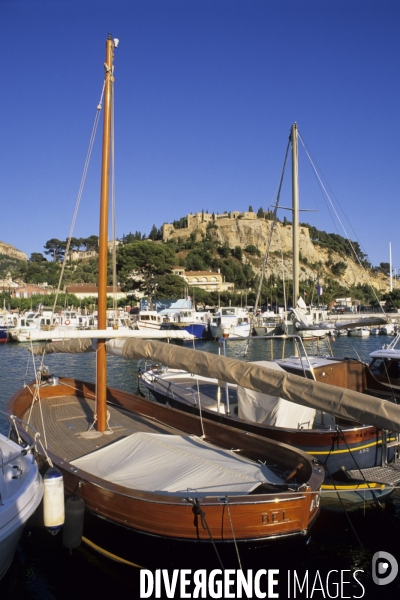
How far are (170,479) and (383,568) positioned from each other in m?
3.93

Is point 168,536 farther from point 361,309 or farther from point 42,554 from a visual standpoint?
point 361,309

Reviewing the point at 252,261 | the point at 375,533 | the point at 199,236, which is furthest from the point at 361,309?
the point at 375,533

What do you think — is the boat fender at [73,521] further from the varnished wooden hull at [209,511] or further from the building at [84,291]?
the building at [84,291]

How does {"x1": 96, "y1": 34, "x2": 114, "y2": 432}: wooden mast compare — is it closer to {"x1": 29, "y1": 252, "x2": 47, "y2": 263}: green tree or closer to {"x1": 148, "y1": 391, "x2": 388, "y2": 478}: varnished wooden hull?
{"x1": 148, "y1": 391, "x2": 388, "y2": 478}: varnished wooden hull

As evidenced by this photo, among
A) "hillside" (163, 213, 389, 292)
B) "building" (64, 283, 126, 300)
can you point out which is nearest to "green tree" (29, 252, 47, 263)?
"hillside" (163, 213, 389, 292)

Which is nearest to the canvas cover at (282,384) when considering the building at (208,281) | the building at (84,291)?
the building at (84,291)

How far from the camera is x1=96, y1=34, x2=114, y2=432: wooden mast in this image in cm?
978

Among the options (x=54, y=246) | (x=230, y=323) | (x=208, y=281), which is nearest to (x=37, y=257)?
(x=54, y=246)

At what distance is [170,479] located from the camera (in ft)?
24.6

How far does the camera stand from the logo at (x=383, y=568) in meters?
7.87

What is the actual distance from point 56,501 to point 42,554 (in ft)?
6.98

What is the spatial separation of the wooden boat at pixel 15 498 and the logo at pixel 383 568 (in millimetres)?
5423

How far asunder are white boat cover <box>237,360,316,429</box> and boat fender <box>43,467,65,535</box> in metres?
4.91

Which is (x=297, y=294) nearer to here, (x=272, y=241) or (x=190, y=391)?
(x=190, y=391)
